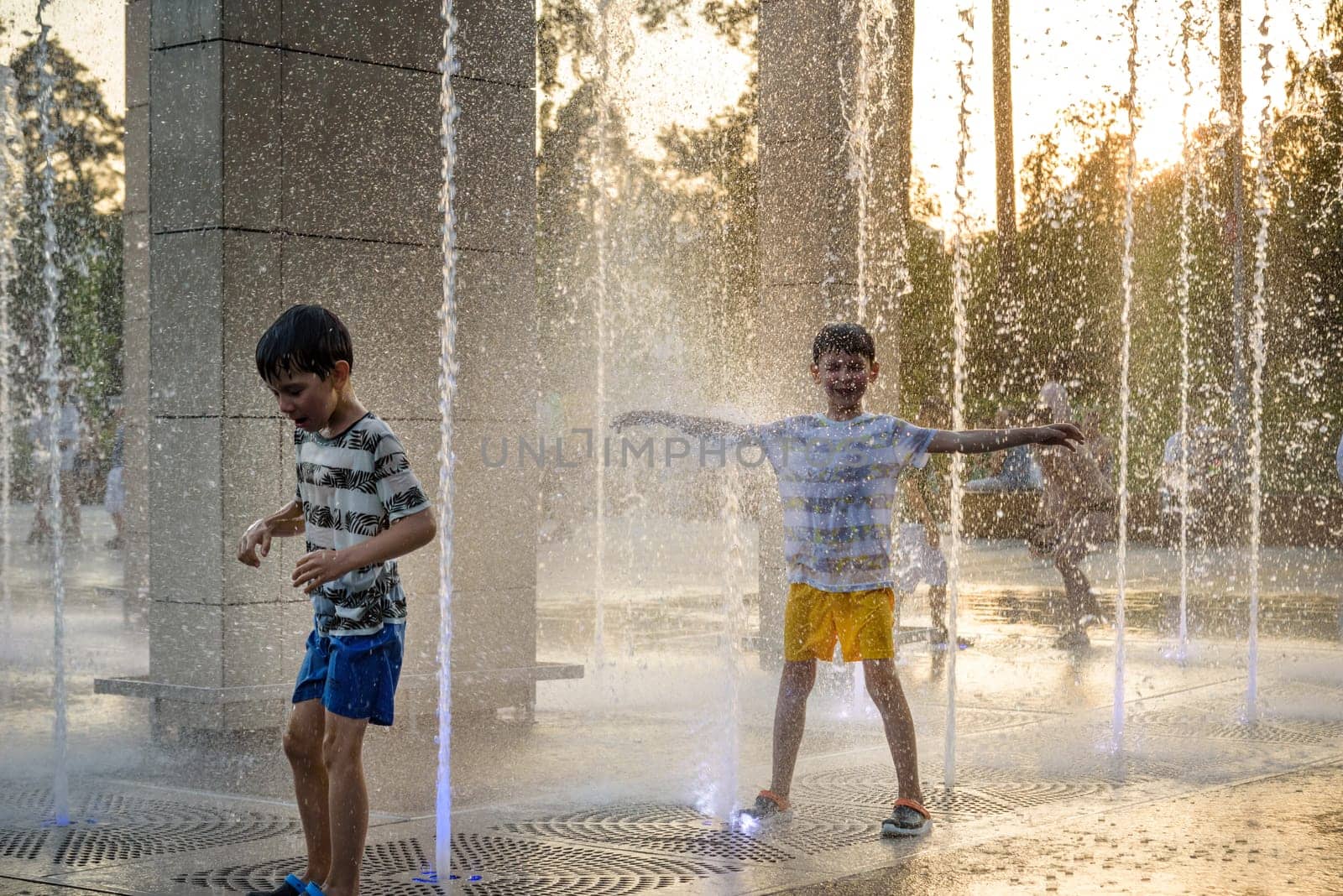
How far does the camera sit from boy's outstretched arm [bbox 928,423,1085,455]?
17.5 feet

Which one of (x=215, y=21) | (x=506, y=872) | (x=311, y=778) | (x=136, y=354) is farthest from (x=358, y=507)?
(x=136, y=354)

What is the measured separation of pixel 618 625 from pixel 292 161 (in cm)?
472

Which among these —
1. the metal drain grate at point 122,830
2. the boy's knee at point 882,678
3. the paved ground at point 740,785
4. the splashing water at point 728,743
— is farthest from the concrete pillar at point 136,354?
the boy's knee at point 882,678

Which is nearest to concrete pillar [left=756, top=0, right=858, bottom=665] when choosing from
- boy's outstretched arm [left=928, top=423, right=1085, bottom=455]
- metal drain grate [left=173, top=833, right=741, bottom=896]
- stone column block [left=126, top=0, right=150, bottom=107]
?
boy's outstretched arm [left=928, top=423, right=1085, bottom=455]

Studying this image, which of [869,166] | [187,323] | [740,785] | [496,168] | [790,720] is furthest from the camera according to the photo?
[869,166]

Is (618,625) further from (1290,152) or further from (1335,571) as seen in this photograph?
(1290,152)

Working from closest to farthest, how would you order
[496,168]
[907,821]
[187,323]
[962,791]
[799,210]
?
[907,821] < [962,791] < [187,323] < [496,168] < [799,210]

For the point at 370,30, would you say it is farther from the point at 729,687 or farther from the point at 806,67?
the point at 729,687

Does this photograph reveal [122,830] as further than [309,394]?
Yes

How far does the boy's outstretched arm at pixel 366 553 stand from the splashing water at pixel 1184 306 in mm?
6924

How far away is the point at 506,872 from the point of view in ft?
16.4

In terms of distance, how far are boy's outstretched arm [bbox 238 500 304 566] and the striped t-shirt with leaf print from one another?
15 centimetres

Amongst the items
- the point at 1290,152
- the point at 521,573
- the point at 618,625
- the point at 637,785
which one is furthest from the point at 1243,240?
the point at 637,785

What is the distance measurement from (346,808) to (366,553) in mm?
582
